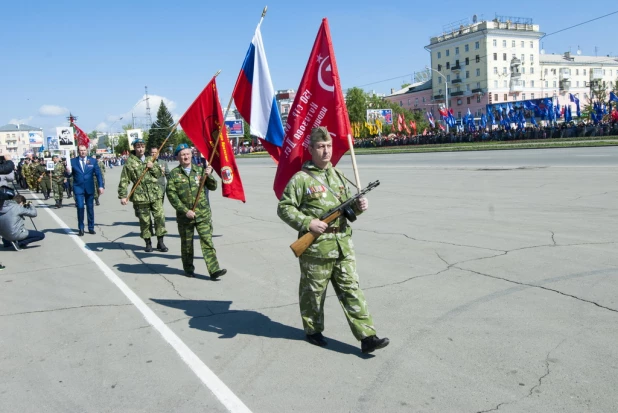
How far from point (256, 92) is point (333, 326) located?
3.41 metres

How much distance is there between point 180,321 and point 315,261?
1.93 metres

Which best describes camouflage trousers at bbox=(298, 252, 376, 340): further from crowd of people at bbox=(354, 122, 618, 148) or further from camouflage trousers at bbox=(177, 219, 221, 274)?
crowd of people at bbox=(354, 122, 618, 148)

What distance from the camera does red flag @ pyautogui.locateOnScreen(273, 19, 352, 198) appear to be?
5.09 m

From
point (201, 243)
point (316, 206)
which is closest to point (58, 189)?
point (201, 243)

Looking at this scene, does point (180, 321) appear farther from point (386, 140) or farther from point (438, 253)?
Result: point (386, 140)

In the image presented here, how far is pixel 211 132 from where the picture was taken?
26.7 feet

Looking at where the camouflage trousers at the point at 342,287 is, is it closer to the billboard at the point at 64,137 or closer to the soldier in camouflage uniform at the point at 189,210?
the soldier in camouflage uniform at the point at 189,210

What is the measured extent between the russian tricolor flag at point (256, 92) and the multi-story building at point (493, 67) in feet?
314

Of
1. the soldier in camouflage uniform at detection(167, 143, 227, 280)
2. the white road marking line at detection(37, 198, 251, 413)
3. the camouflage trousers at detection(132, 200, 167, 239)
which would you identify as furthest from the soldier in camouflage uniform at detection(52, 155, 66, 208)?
the soldier in camouflage uniform at detection(167, 143, 227, 280)

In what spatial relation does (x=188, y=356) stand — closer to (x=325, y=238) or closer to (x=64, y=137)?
(x=325, y=238)

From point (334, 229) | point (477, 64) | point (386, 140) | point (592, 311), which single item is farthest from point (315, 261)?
point (477, 64)

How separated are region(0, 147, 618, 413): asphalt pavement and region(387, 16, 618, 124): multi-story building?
310 feet

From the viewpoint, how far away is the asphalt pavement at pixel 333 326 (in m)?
3.86

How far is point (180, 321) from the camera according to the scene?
564 centimetres
